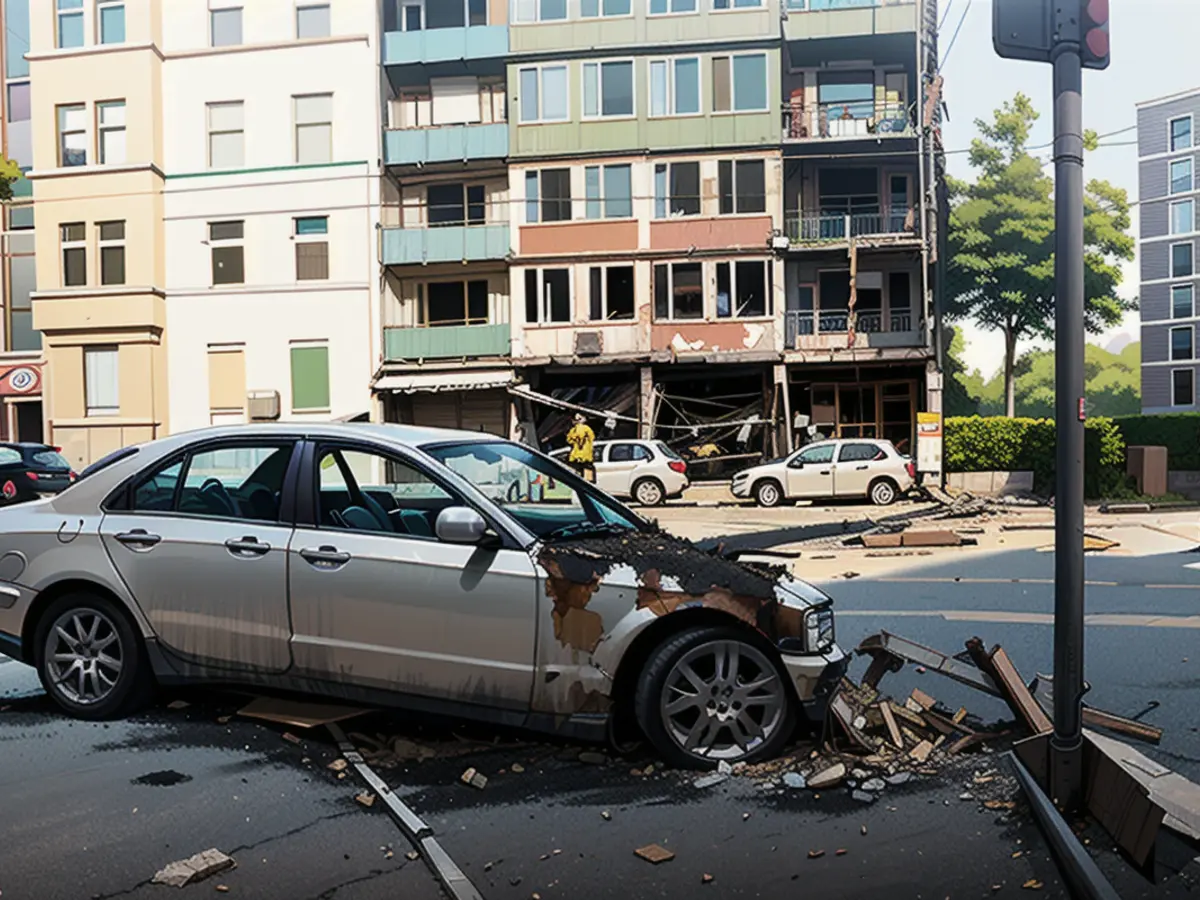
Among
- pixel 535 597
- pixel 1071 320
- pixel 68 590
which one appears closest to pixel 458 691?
pixel 535 597

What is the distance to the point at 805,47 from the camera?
30.9 meters

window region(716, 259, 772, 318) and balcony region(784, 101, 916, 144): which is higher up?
balcony region(784, 101, 916, 144)

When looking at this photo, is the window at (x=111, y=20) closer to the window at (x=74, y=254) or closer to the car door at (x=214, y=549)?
the window at (x=74, y=254)

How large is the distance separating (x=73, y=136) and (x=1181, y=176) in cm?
6196

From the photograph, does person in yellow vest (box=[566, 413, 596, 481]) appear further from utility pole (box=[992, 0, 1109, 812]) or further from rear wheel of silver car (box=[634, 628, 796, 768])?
utility pole (box=[992, 0, 1109, 812])

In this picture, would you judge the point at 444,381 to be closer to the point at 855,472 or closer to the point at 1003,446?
the point at 855,472

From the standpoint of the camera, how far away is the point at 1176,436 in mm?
25953

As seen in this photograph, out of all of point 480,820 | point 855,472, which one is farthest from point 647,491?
point 480,820

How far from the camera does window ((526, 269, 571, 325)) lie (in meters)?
30.8

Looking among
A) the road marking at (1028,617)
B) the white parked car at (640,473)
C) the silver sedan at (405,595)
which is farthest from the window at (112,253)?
the road marking at (1028,617)

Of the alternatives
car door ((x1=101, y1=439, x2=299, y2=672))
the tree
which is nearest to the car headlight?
car door ((x1=101, y1=439, x2=299, y2=672))

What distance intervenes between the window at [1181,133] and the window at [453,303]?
175 feet

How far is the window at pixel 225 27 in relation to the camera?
105 ft

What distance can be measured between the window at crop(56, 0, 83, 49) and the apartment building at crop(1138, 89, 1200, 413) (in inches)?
2262
